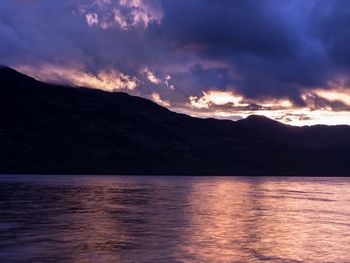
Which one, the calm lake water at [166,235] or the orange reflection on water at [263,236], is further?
the orange reflection on water at [263,236]

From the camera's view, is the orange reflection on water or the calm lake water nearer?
the calm lake water

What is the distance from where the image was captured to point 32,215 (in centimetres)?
5441

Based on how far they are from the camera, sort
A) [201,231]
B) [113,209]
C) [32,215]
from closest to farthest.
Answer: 1. [201,231]
2. [32,215]
3. [113,209]

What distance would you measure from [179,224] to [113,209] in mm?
16441

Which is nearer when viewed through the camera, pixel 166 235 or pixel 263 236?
pixel 166 235

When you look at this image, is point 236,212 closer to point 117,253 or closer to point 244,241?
point 244,241

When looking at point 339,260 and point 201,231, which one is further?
point 201,231

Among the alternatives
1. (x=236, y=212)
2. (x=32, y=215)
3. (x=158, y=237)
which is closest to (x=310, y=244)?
(x=158, y=237)

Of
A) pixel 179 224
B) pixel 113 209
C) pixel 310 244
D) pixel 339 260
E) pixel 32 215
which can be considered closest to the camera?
pixel 339 260

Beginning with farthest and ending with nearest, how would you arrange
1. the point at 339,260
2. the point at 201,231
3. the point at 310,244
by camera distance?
the point at 201,231 < the point at 310,244 < the point at 339,260

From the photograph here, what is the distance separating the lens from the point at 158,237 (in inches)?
1601

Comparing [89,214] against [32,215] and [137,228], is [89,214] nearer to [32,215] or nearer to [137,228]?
[32,215]

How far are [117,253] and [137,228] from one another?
13.0 m

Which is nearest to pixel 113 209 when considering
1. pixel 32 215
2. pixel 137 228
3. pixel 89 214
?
pixel 89 214
